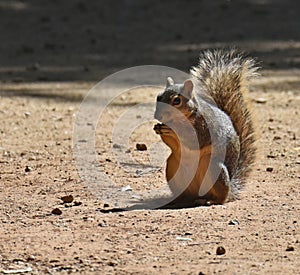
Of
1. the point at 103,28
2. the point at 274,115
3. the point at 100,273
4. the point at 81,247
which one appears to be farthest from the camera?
the point at 103,28

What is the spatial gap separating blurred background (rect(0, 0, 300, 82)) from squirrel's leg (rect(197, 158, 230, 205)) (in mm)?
4424

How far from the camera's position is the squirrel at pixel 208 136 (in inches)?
180

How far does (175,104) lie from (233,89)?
0.80m

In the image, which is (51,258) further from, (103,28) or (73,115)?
(103,28)

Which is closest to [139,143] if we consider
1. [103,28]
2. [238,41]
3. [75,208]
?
[75,208]

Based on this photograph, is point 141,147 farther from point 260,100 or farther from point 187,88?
point 260,100

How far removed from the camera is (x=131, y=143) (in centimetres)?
645

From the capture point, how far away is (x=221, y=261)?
12.4 feet

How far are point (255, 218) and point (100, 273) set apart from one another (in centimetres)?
112

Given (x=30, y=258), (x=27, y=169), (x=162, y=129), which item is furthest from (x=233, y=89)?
(x=30, y=258)

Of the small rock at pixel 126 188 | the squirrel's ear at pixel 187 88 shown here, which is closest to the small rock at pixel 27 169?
the small rock at pixel 126 188

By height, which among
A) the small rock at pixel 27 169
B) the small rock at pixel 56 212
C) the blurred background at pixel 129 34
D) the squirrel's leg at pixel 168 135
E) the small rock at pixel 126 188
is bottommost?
the small rock at pixel 56 212

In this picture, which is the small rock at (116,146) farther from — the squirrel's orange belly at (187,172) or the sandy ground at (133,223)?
the squirrel's orange belly at (187,172)

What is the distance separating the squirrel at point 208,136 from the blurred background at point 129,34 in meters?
3.92
